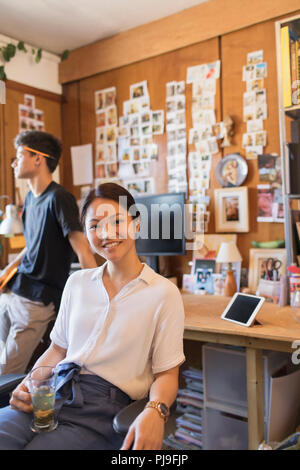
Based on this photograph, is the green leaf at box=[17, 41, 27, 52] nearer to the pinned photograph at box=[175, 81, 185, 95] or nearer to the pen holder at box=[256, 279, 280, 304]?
the pinned photograph at box=[175, 81, 185, 95]

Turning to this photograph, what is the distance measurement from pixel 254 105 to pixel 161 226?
0.96 metres

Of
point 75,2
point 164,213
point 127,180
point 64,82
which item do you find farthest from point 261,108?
point 64,82

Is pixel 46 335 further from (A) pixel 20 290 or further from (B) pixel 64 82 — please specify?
(B) pixel 64 82

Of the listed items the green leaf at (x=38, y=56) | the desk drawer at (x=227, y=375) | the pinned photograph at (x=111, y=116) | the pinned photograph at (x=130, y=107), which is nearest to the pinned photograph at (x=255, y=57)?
the pinned photograph at (x=130, y=107)

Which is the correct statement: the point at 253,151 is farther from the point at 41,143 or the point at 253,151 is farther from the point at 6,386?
the point at 6,386

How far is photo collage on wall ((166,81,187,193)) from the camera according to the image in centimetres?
279

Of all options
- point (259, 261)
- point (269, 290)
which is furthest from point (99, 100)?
point (269, 290)

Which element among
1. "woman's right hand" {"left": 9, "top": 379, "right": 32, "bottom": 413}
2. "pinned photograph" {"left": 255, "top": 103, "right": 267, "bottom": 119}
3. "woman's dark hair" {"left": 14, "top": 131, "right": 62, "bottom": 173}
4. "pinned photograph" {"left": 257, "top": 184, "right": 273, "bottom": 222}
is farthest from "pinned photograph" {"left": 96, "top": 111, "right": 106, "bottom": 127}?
"woman's right hand" {"left": 9, "top": 379, "right": 32, "bottom": 413}

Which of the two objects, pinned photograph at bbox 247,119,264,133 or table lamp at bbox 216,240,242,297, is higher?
pinned photograph at bbox 247,119,264,133

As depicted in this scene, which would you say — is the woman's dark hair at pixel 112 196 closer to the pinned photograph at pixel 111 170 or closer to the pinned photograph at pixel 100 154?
the pinned photograph at pixel 111 170

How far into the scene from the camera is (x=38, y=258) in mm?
→ 2076

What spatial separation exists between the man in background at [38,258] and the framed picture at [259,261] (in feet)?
3.41

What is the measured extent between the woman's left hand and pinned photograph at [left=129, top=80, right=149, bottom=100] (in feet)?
7.92

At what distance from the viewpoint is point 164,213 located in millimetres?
2629
